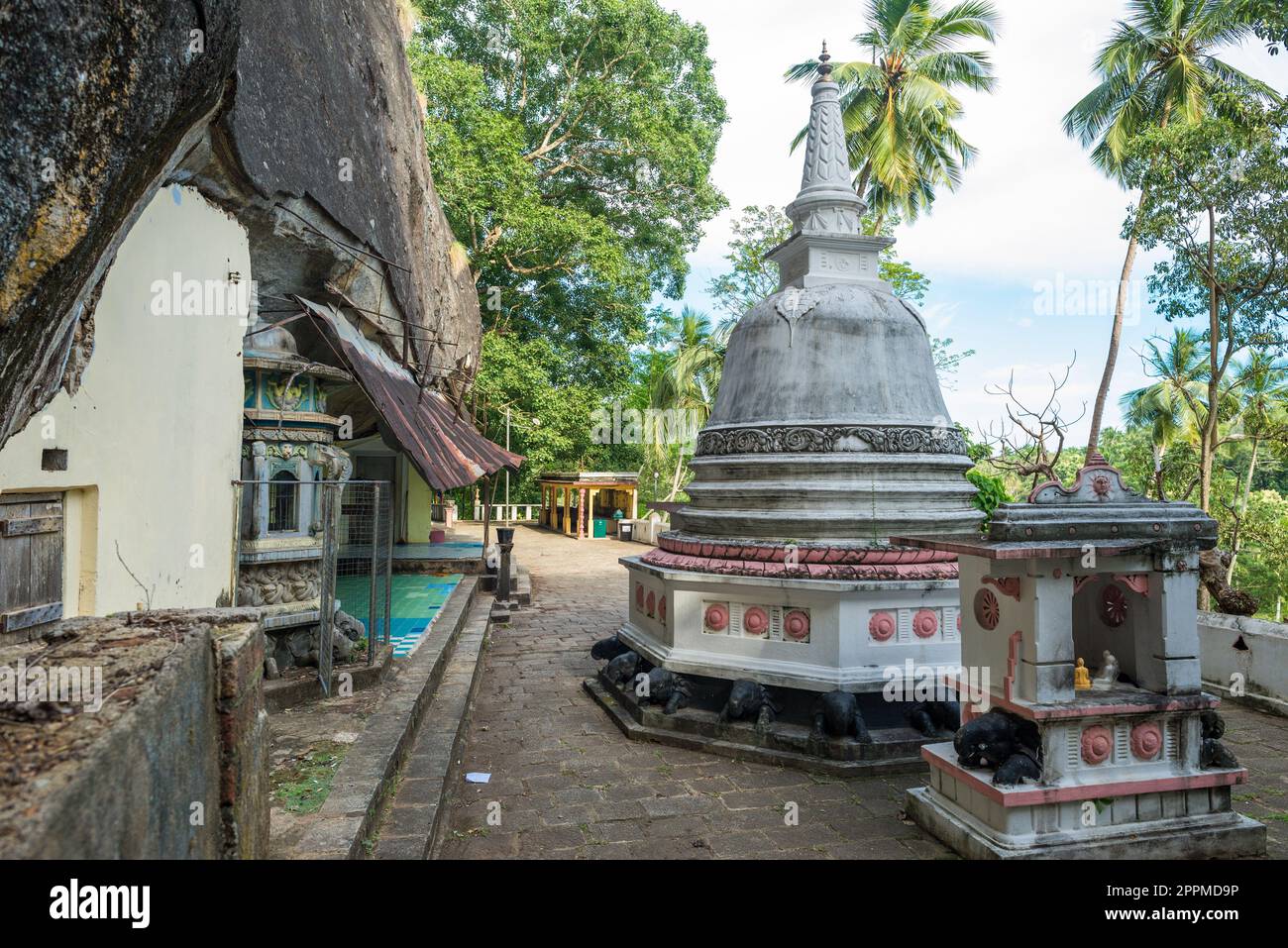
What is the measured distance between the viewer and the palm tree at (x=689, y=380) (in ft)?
82.1

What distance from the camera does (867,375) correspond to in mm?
6930

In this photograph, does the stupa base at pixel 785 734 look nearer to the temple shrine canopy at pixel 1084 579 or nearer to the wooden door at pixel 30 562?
the temple shrine canopy at pixel 1084 579

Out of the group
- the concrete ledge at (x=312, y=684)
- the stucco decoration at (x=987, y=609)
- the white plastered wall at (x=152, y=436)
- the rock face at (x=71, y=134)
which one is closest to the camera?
the rock face at (x=71, y=134)

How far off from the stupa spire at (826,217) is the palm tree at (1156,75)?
803cm

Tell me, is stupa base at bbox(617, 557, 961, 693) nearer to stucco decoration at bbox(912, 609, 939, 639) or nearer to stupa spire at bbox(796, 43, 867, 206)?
stucco decoration at bbox(912, 609, 939, 639)

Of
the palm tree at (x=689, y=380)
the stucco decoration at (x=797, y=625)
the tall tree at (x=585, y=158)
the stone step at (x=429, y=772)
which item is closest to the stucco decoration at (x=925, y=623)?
the stucco decoration at (x=797, y=625)

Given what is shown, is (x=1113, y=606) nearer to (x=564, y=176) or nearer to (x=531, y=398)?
(x=531, y=398)

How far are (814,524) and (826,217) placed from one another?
10.7ft

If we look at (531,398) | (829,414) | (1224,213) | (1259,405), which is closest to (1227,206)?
(1224,213)

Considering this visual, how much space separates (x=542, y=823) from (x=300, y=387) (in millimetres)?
4353

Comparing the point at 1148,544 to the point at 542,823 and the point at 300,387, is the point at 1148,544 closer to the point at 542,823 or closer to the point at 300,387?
the point at 542,823

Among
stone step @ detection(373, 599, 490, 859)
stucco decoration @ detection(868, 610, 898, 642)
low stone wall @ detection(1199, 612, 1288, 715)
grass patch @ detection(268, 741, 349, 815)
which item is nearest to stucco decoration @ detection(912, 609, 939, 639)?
stucco decoration @ detection(868, 610, 898, 642)

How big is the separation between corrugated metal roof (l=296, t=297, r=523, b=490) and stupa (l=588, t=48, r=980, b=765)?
2.44 m

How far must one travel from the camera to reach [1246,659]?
722 cm
